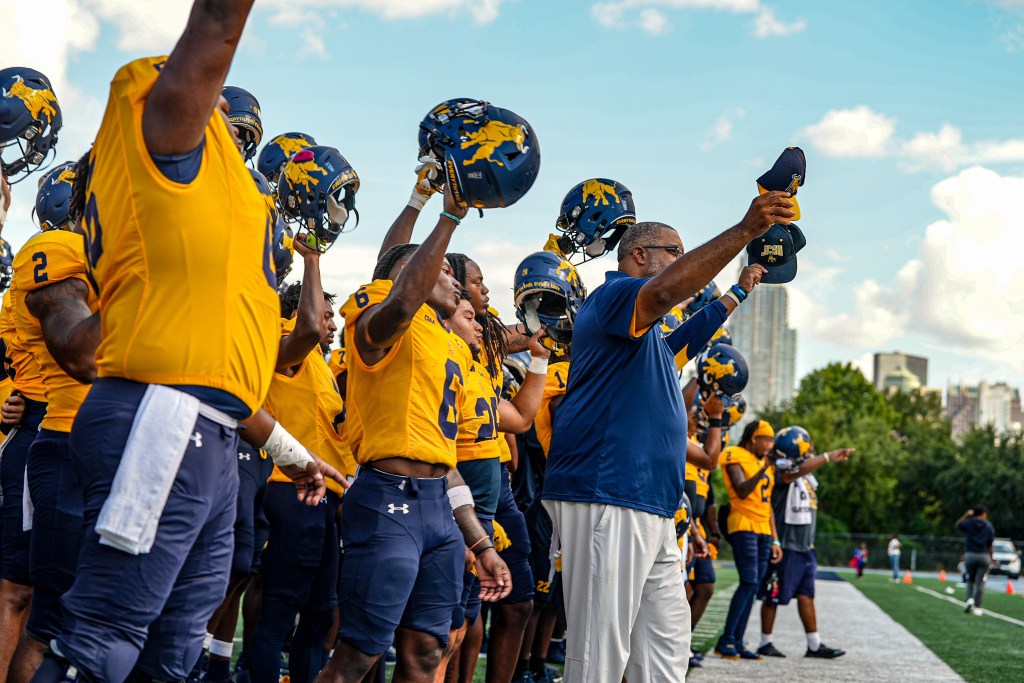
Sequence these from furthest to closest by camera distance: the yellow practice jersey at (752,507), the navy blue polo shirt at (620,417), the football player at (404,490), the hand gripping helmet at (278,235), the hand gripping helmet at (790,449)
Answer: the hand gripping helmet at (790,449), the yellow practice jersey at (752,507), the navy blue polo shirt at (620,417), the football player at (404,490), the hand gripping helmet at (278,235)

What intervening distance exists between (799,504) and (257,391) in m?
10.5

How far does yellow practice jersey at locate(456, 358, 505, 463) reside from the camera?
5746 mm

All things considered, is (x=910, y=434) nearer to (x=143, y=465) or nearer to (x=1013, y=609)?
(x=1013, y=609)

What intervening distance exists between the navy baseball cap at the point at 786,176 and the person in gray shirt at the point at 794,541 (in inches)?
308

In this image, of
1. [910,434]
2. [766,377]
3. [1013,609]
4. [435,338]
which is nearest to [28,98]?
[435,338]

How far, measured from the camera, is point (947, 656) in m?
11.7

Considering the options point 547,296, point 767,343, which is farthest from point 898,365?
point 547,296

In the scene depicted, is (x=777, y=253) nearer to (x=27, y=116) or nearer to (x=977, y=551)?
(x=27, y=116)

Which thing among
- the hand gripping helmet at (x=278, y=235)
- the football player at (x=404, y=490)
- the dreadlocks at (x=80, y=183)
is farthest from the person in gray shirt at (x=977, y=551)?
the dreadlocks at (x=80, y=183)

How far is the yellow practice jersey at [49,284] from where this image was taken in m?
4.12

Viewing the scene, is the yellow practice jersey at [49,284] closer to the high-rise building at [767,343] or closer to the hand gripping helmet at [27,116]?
the hand gripping helmet at [27,116]

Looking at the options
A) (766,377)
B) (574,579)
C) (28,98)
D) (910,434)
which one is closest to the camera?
(574,579)

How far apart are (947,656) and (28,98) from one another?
1019 cm

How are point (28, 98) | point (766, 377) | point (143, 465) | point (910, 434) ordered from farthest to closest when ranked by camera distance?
point (766, 377), point (910, 434), point (28, 98), point (143, 465)
